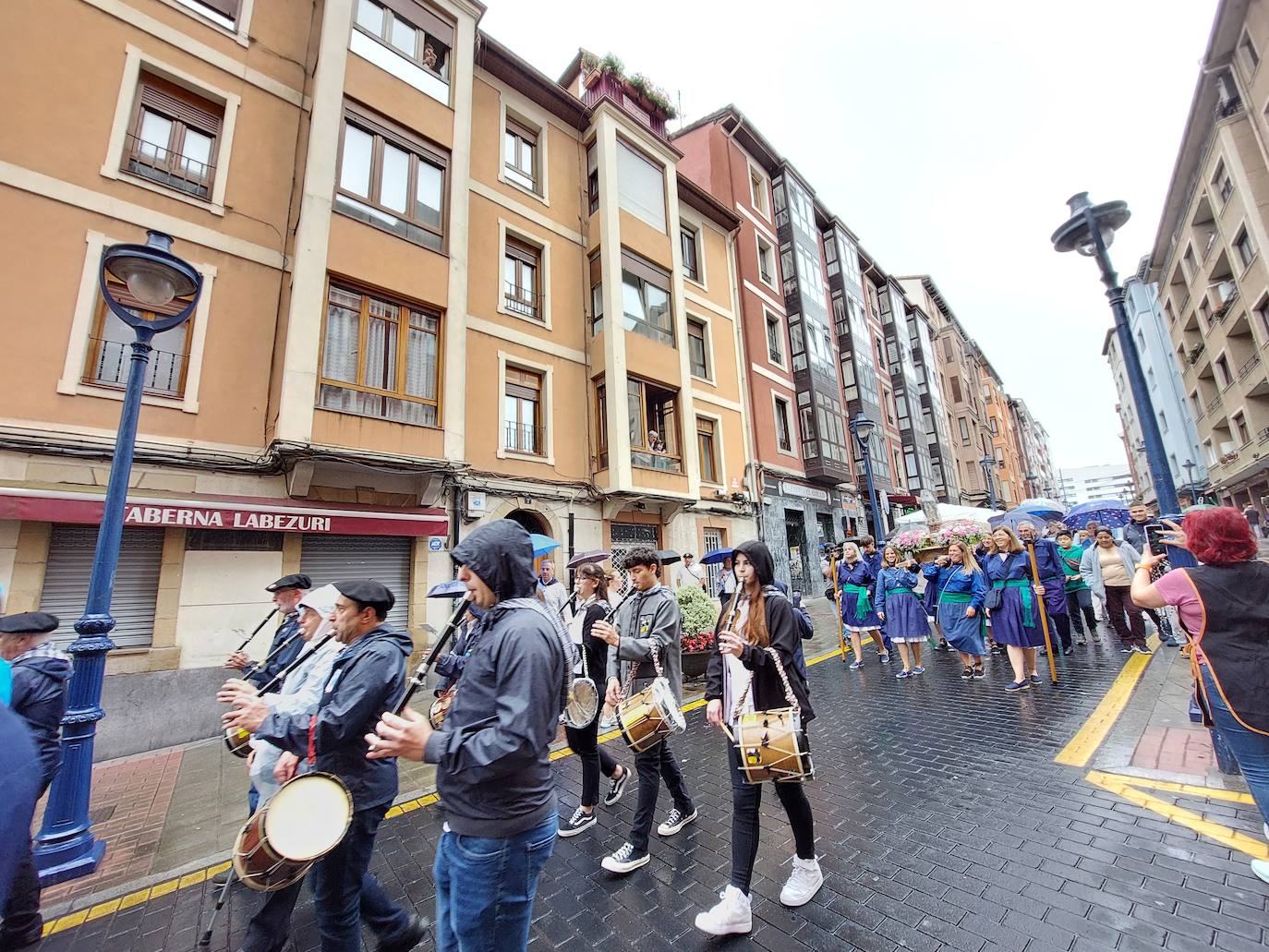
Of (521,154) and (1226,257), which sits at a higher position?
(1226,257)

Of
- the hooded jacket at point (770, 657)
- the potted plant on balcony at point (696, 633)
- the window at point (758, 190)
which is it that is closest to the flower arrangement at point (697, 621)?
the potted plant on balcony at point (696, 633)

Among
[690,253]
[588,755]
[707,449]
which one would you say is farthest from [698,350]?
[588,755]

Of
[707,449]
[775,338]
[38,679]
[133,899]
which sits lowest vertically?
[133,899]

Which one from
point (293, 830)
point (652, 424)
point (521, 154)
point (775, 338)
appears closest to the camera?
point (293, 830)

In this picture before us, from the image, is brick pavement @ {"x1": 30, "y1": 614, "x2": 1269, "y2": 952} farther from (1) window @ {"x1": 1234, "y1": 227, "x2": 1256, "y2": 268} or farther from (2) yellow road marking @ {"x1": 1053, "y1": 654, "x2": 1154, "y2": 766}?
(1) window @ {"x1": 1234, "y1": 227, "x2": 1256, "y2": 268}

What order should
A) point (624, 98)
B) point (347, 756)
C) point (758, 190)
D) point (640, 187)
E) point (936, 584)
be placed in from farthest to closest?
point (758, 190)
point (624, 98)
point (640, 187)
point (936, 584)
point (347, 756)

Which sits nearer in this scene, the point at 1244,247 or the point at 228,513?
the point at 228,513

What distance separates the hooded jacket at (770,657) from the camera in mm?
3201

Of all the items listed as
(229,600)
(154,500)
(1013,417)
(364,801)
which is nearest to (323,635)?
(364,801)

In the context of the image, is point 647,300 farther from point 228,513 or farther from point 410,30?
point 228,513

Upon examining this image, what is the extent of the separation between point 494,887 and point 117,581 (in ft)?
29.4

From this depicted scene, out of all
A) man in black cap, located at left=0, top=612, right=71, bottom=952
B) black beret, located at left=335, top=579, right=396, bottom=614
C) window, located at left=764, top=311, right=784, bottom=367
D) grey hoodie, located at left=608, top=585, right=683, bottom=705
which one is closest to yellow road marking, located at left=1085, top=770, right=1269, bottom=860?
grey hoodie, located at left=608, top=585, right=683, bottom=705

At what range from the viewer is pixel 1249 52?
1922 centimetres

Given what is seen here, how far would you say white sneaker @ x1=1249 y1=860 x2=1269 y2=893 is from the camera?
9.52 feet
